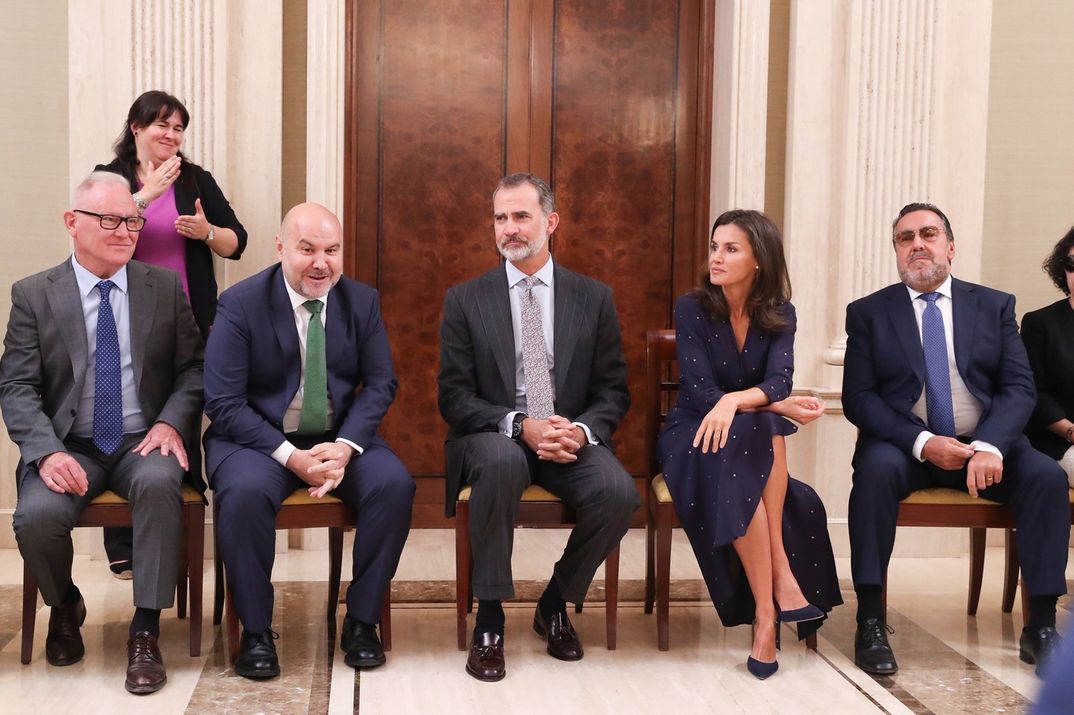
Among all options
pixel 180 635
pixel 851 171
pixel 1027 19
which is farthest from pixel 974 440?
pixel 180 635

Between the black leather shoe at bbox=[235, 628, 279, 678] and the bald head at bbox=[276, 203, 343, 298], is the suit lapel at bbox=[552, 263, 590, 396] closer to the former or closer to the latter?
the bald head at bbox=[276, 203, 343, 298]

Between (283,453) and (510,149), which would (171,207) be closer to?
(283,453)

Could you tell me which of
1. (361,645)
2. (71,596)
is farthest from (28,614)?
(361,645)

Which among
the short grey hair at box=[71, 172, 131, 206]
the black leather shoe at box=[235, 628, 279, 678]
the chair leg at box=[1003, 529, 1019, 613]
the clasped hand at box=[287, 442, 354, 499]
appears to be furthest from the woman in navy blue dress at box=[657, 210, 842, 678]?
the short grey hair at box=[71, 172, 131, 206]

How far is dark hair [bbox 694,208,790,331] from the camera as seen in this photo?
3594mm

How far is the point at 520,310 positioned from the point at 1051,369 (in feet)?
5.99

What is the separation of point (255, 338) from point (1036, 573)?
2.43 m

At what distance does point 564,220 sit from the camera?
517cm

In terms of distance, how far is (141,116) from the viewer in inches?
157

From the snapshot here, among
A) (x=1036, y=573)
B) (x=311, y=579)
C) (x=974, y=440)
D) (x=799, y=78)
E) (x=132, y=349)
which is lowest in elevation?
(x=311, y=579)

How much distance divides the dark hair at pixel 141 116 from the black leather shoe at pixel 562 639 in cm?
203

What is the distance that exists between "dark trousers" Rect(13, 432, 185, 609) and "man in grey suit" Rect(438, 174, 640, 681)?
84cm

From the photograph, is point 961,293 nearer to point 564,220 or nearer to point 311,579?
point 564,220

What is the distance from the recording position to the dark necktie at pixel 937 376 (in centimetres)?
375
